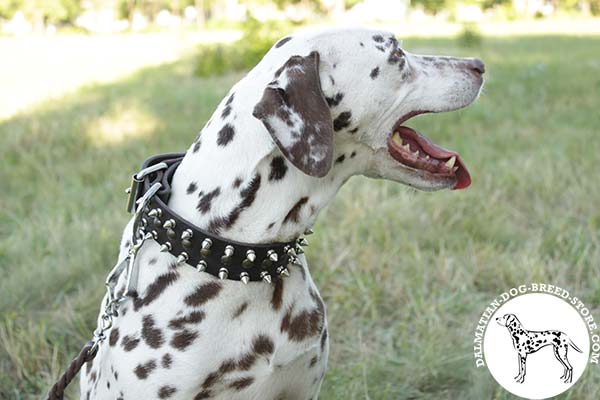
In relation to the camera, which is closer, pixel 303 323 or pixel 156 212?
pixel 156 212

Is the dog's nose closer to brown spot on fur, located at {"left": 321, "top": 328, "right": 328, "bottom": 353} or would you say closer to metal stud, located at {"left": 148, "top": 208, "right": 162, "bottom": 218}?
brown spot on fur, located at {"left": 321, "top": 328, "right": 328, "bottom": 353}

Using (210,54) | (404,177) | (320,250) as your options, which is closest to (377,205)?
(320,250)

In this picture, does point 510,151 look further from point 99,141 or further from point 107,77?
point 107,77

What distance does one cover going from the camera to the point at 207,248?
6.08ft

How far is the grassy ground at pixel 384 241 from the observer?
2.89m

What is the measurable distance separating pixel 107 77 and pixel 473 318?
27.4 ft

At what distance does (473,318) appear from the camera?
317cm

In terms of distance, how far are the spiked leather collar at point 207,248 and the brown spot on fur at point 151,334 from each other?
0.57 ft

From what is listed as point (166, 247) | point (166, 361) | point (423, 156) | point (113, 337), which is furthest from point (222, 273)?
point (423, 156)

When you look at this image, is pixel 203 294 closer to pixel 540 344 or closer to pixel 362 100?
pixel 362 100

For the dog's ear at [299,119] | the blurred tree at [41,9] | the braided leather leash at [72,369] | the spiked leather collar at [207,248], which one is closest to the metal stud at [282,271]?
the spiked leather collar at [207,248]

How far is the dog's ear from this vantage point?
67.6 inches

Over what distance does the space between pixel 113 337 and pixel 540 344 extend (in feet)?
4.60

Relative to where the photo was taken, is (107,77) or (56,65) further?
(56,65)
